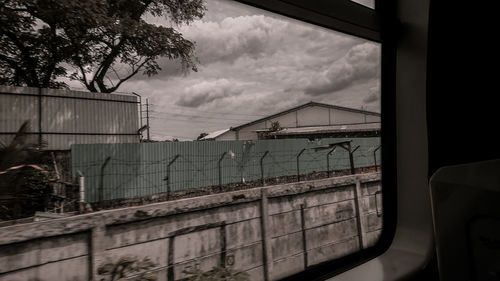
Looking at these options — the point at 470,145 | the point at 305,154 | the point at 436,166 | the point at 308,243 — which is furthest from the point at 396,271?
the point at 305,154

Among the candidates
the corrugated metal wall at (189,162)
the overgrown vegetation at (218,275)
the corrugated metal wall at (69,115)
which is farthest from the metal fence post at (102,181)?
the overgrown vegetation at (218,275)

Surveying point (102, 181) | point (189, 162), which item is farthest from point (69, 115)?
point (189, 162)

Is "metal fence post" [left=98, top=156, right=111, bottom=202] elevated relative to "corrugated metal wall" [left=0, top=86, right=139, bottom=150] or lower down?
lower down

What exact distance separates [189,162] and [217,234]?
0.37 metres

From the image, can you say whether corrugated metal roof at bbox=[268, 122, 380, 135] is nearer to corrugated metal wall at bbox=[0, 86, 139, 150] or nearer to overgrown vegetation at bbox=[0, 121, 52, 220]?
corrugated metal wall at bbox=[0, 86, 139, 150]

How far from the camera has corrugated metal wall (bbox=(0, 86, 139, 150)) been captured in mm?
842

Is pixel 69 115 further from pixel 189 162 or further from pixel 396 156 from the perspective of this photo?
pixel 396 156

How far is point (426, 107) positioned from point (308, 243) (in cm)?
94

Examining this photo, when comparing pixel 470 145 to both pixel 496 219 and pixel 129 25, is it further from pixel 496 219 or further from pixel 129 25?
pixel 129 25

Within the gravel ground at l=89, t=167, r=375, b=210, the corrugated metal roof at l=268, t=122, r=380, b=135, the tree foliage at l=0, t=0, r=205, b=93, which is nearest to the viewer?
the tree foliage at l=0, t=0, r=205, b=93

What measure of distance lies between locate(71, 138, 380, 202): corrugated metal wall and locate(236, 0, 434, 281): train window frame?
0.48 feet

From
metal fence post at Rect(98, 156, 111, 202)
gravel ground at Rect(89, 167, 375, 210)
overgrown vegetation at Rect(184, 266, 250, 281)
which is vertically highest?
metal fence post at Rect(98, 156, 111, 202)

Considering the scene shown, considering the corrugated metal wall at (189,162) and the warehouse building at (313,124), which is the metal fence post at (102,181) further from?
the warehouse building at (313,124)

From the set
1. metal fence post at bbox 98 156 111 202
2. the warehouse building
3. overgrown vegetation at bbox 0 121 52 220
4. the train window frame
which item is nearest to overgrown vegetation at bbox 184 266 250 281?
the train window frame
